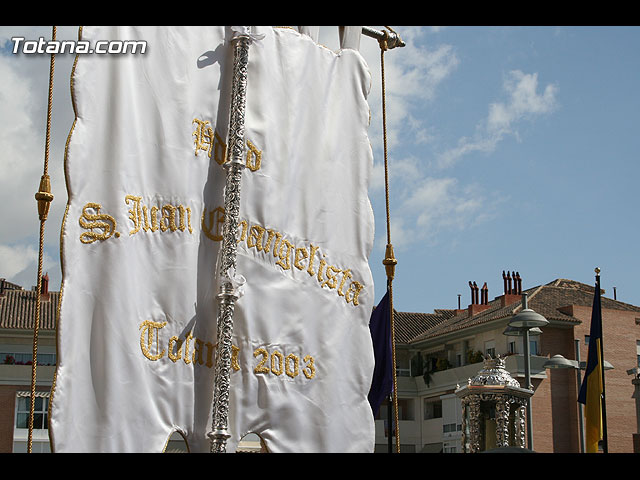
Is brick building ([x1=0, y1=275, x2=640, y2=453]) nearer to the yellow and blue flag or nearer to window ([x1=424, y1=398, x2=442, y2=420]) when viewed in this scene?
window ([x1=424, y1=398, x2=442, y2=420])

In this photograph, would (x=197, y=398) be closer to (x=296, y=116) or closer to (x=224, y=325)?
(x=224, y=325)

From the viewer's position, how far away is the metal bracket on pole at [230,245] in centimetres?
531

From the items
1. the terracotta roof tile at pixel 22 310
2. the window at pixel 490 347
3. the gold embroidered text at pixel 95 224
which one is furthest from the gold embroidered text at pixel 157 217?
the window at pixel 490 347

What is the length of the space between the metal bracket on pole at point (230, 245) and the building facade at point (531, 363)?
29.7 m

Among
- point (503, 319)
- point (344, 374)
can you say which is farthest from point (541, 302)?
point (344, 374)

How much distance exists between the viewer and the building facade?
36188 mm

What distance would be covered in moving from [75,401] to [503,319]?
1329 inches

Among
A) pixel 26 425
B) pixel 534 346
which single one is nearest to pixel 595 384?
pixel 534 346

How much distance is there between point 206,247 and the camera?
18.7 ft

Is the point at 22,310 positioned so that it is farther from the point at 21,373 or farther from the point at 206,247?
the point at 206,247

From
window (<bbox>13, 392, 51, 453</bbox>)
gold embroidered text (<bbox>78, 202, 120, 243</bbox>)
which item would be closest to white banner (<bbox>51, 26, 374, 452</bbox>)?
gold embroidered text (<bbox>78, 202, 120, 243</bbox>)

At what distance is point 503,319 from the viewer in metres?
37.4

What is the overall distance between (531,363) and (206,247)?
3095 centimetres

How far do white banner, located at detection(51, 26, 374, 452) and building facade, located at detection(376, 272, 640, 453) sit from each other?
2873 cm
